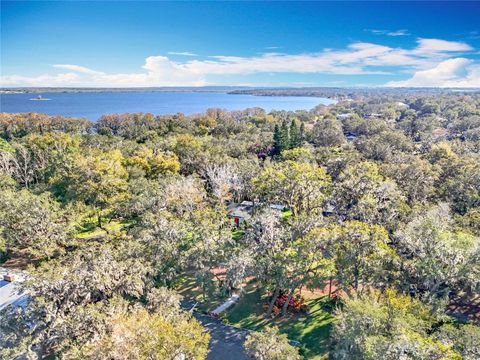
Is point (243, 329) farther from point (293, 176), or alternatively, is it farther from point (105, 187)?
point (105, 187)

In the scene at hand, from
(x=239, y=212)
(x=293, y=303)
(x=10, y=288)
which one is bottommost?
(x=293, y=303)

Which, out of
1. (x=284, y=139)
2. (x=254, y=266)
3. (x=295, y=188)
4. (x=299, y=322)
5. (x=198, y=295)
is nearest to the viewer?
(x=254, y=266)

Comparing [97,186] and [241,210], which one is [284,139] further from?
[97,186]

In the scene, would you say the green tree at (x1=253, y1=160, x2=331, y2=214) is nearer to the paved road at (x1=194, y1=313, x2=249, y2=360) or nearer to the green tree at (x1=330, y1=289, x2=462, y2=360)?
the paved road at (x1=194, y1=313, x2=249, y2=360)

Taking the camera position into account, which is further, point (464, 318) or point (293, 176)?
point (293, 176)

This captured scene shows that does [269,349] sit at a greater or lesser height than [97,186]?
lesser

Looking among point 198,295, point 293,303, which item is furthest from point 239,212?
point 293,303

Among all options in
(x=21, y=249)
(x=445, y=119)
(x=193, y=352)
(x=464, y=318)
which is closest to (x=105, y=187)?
(x=21, y=249)

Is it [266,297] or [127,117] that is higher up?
[127,117]
